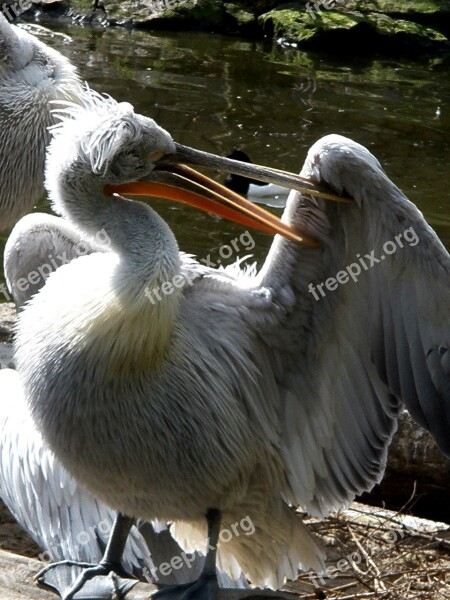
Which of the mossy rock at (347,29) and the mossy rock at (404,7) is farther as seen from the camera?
the mossy rock at (404,7)

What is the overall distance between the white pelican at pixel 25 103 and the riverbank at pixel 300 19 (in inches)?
406

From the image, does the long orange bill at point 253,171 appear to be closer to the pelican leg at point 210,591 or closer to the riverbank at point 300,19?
the pelican leg at point 210,591

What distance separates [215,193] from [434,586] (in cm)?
190

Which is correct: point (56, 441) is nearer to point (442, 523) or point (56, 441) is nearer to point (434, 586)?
point (434, 586)

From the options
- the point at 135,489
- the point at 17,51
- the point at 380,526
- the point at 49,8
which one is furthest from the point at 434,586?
the point at 49,8

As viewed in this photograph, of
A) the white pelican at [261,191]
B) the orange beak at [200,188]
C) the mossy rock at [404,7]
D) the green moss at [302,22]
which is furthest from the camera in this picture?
the mossy rock at [404,7]

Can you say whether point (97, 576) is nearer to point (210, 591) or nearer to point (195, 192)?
point (210, 591)

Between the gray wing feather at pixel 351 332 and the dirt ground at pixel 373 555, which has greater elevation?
the gray wing feather at pixel 351 332

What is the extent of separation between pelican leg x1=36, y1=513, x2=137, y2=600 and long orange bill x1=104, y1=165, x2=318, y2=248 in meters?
1.12

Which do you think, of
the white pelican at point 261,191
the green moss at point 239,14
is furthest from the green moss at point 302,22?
the white pelican at point 261,191

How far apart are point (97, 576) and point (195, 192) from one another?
1.33 meters

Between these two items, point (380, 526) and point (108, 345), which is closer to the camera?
point (108, 345)

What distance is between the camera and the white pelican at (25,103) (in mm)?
5320

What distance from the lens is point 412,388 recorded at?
3.41 meters
